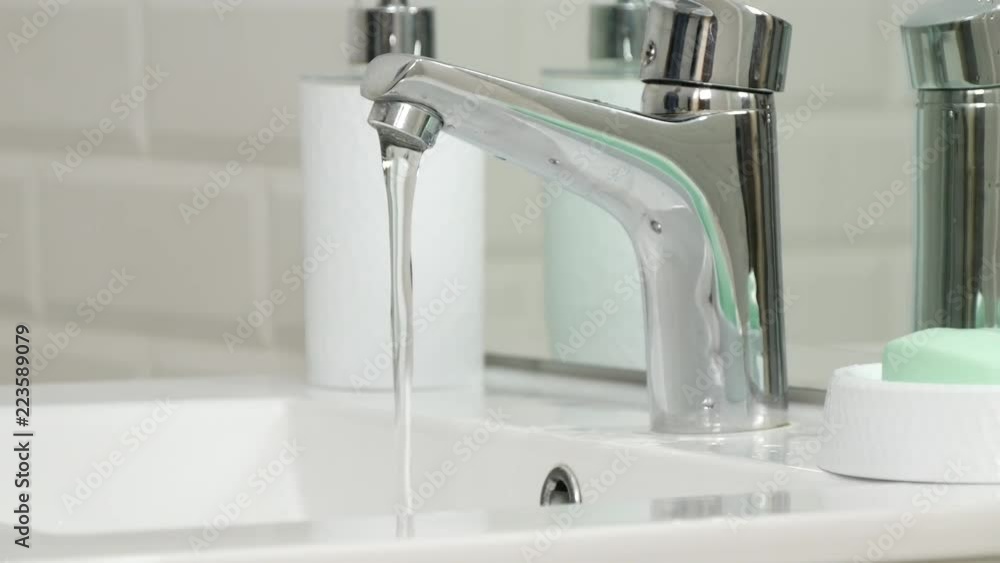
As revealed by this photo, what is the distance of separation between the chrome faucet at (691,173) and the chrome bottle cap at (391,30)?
167 millimetres

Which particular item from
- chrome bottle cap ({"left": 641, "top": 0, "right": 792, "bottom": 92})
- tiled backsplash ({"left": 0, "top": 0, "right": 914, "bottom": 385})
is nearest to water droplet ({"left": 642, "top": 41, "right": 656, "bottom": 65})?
chrome bottle cap ({"left": 641, "top": 0, "right": 792, "bottom": 92})

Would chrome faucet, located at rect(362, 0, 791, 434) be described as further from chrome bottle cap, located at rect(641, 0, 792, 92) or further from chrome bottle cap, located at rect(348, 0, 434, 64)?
chrome bottle cap, located at rect(348, 0, 434, 64)

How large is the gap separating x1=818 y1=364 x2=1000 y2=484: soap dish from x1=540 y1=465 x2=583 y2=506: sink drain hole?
0.12m

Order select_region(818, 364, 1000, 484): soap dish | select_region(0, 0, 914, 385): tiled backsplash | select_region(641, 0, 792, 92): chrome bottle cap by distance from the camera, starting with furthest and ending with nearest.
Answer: select_region(0, 0, 914, 385): tiled backsplash, select_region(641, 0, 792, 92): chrome bottle cap, select_region(818, 364, 1000, 484): soap dish

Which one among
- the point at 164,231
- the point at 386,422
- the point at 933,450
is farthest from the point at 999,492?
the point at 164,231

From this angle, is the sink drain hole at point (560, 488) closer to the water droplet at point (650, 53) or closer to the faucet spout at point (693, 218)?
the faucet spout at point (693, 218)

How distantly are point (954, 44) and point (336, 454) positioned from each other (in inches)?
12.7

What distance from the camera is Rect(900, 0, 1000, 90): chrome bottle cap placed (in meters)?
0.56

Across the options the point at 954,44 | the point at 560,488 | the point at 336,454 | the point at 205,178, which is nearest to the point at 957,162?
the point at 954,44

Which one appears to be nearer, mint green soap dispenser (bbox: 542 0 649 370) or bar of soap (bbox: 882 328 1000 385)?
bar of soap (bbox: 882 328 1000 385)

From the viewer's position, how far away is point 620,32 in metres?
0.78

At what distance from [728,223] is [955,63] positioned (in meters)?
0.10

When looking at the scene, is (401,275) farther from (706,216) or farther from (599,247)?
(599,247)

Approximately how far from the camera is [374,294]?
0.77m
